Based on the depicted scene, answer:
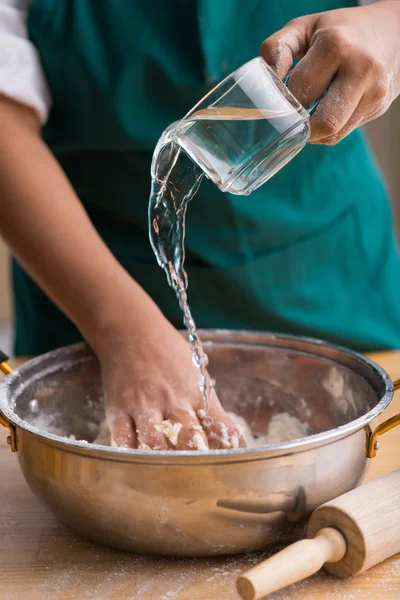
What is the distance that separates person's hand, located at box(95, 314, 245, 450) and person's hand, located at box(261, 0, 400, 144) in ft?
0.84

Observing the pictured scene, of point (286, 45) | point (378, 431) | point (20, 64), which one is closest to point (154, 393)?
point (378, 431)

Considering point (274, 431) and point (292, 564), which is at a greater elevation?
point (292, 564)

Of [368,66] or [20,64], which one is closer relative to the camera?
[368,66]

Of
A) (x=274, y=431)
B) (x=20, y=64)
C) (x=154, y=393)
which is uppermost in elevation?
(x=20, y=64)

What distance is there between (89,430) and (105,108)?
0.40 m

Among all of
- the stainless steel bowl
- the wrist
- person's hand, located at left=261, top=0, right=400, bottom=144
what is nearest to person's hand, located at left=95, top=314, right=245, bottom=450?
the wrist

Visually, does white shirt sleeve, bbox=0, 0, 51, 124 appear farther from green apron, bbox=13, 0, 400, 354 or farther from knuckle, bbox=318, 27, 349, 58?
knuckle, bbox=318, 27, 349, 58

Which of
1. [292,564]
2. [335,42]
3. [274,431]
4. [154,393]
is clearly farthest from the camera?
[274,431]

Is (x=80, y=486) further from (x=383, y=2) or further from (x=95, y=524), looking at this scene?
(x=383, y=2)

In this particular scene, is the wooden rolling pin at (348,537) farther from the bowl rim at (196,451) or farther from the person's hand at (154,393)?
the person's hand at (154,393)

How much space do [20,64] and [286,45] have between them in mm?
388

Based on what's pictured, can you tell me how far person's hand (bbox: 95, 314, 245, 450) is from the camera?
2.26 ft

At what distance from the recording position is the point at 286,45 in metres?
0.62

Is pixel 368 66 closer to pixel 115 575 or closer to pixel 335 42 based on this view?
pixel 335 42
